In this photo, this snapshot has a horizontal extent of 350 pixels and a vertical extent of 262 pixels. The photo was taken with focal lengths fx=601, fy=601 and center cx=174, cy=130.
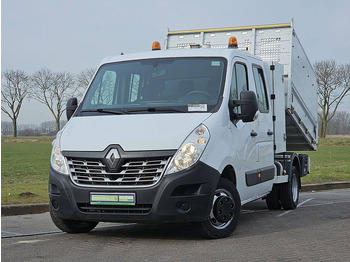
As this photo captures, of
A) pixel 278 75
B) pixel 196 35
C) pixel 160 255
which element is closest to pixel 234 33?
pixel 196 35

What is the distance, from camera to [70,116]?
311 inches

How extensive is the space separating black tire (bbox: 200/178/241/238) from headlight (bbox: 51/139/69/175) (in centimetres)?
171

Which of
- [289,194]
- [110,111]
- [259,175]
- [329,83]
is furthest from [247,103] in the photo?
[329,83]

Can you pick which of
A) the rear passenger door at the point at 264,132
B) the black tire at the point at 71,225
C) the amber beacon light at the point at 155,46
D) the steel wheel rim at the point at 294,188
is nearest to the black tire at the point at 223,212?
the rear passenger door at the point at 264,132

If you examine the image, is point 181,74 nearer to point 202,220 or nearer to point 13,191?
point 202,220

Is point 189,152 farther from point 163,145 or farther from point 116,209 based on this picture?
point 116,209

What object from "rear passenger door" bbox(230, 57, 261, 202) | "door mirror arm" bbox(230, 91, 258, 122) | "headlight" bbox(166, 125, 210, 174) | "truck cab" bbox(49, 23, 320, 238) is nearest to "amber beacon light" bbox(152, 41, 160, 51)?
"truck cab" bbox(49, 23, 320, 238)

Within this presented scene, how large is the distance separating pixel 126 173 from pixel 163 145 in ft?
1.68

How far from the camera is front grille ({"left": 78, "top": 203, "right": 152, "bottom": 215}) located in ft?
21.7

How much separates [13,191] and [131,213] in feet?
18.6

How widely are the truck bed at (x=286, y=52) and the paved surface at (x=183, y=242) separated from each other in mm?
2335

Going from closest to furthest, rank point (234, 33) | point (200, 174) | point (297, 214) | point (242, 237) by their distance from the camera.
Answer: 1. point (200, 174)
2. point (242, 237)
3. point (297, 214)
4. point (234, 33)

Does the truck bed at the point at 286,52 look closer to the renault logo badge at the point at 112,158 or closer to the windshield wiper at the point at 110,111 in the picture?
the windshield wiper at the point at 110,111

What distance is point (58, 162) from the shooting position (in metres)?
7.02
